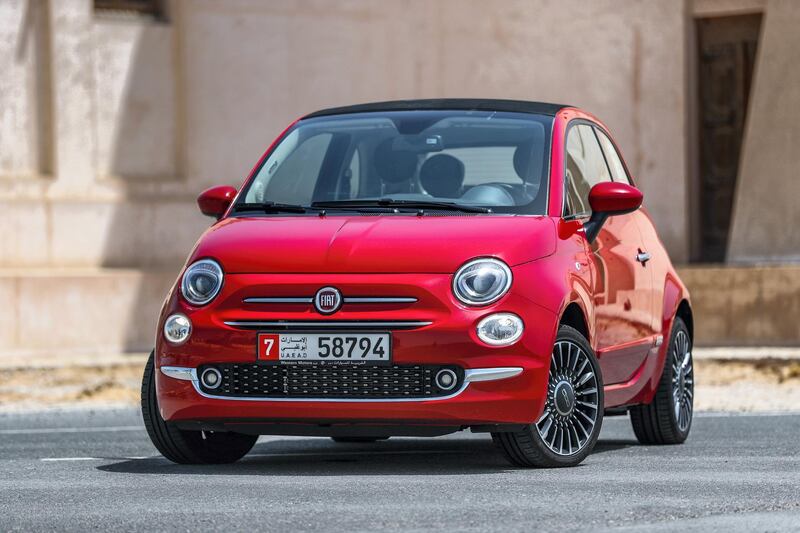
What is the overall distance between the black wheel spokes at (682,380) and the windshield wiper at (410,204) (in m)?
2.20

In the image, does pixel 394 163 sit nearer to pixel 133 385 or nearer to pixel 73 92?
pixel 133 385

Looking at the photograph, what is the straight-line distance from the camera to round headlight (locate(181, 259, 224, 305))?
8547 mm

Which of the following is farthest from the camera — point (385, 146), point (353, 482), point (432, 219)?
point (385, 146)

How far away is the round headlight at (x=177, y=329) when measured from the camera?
8562 millimetres

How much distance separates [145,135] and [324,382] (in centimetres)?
1469

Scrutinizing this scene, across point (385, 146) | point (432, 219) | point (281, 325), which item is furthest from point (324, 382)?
point (385, 146)

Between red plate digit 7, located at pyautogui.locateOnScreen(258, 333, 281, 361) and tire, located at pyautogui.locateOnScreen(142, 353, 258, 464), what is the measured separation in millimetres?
719

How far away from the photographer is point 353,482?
8.16 metres

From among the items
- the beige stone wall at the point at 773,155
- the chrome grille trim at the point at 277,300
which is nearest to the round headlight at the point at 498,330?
the chrome grille trim at the point at 277,300

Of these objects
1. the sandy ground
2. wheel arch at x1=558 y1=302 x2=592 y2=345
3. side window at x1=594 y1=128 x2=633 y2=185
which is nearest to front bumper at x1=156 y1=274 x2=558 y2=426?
wheel arch at x1=558 y1=302 x2=592 y2=345

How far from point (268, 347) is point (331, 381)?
1.03 feet

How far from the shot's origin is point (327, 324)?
8.30m

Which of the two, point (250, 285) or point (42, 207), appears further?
point (42, 207)

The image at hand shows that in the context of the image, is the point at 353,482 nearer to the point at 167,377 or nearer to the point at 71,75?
the point at 167,377
